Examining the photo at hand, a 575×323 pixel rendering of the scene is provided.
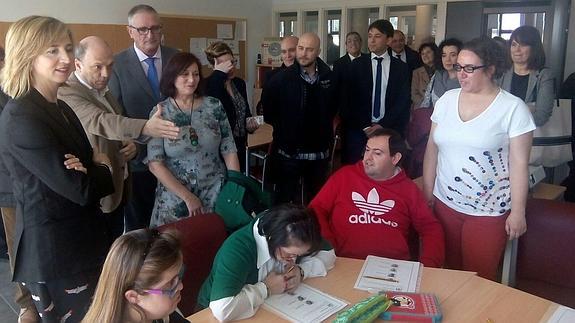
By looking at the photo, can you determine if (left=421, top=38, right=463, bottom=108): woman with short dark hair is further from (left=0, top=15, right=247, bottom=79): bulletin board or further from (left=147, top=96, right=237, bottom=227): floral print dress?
(left=0, top=15, right=247, bottom=79): bulletin board

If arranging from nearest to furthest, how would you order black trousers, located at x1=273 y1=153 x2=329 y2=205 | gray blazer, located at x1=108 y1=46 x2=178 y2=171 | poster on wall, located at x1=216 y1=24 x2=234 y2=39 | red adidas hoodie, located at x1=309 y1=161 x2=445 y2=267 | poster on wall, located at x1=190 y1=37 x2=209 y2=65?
red adidas hoodie, located at x1=309 y1=161 x2=445 y2=267 < gray blazer, located at x1=108 y1=46 x2=178 y2=171 < black trousers, located at x1=273 y1=153 x2=329 y2=205 < poster on wall, located at x1=190 y1=37 x2=209 y2=65 < poster on wall, located at x1=216 y1=24 x2=234 y2=39

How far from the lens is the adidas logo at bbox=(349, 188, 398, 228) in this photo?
2395mm

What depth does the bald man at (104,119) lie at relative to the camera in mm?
2219

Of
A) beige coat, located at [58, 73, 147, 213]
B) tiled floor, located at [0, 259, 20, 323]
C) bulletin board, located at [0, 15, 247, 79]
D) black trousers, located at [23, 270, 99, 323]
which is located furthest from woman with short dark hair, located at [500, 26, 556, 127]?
bulletin board, located at [0, 15, 247, 79]

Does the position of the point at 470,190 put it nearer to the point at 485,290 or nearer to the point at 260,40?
the point at 485,290

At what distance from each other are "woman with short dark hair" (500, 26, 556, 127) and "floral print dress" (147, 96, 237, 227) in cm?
201

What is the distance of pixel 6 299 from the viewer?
310 cm

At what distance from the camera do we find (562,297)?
2305mm

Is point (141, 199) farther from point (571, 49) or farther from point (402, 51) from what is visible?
point (571, 49)

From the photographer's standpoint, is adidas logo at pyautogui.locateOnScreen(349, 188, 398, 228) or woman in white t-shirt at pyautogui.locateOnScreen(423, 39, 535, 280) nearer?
woman in white t-shirt at pyautogui.locateOnScreen(423, 39, 535, 280)

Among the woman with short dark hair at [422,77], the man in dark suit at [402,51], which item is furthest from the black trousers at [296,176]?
the man in dark suit at [402,51]

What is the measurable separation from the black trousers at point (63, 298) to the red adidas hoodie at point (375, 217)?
1121mm

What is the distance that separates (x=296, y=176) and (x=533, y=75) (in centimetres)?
172

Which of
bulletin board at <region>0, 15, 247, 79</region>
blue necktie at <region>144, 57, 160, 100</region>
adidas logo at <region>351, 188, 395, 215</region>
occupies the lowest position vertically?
adidas logo at <region>351, 188, 395, 215</region>
